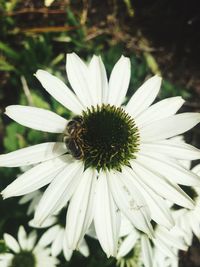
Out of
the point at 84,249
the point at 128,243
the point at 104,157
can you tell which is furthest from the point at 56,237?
the point at 104,157

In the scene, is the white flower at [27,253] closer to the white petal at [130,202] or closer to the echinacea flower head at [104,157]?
the echinacea flower head at [104,157]

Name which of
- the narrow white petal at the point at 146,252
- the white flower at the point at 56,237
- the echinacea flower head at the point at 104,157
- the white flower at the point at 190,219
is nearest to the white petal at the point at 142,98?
the echinacea flower head at the point at 104,157

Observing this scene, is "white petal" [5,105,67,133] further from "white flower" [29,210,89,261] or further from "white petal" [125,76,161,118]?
"white flower" [29,210,89,261]

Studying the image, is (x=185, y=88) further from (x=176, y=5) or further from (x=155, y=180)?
(x=155, y=180)

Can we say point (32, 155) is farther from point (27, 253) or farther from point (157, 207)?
point (27, 253)

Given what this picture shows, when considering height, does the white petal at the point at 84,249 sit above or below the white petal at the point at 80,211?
below
